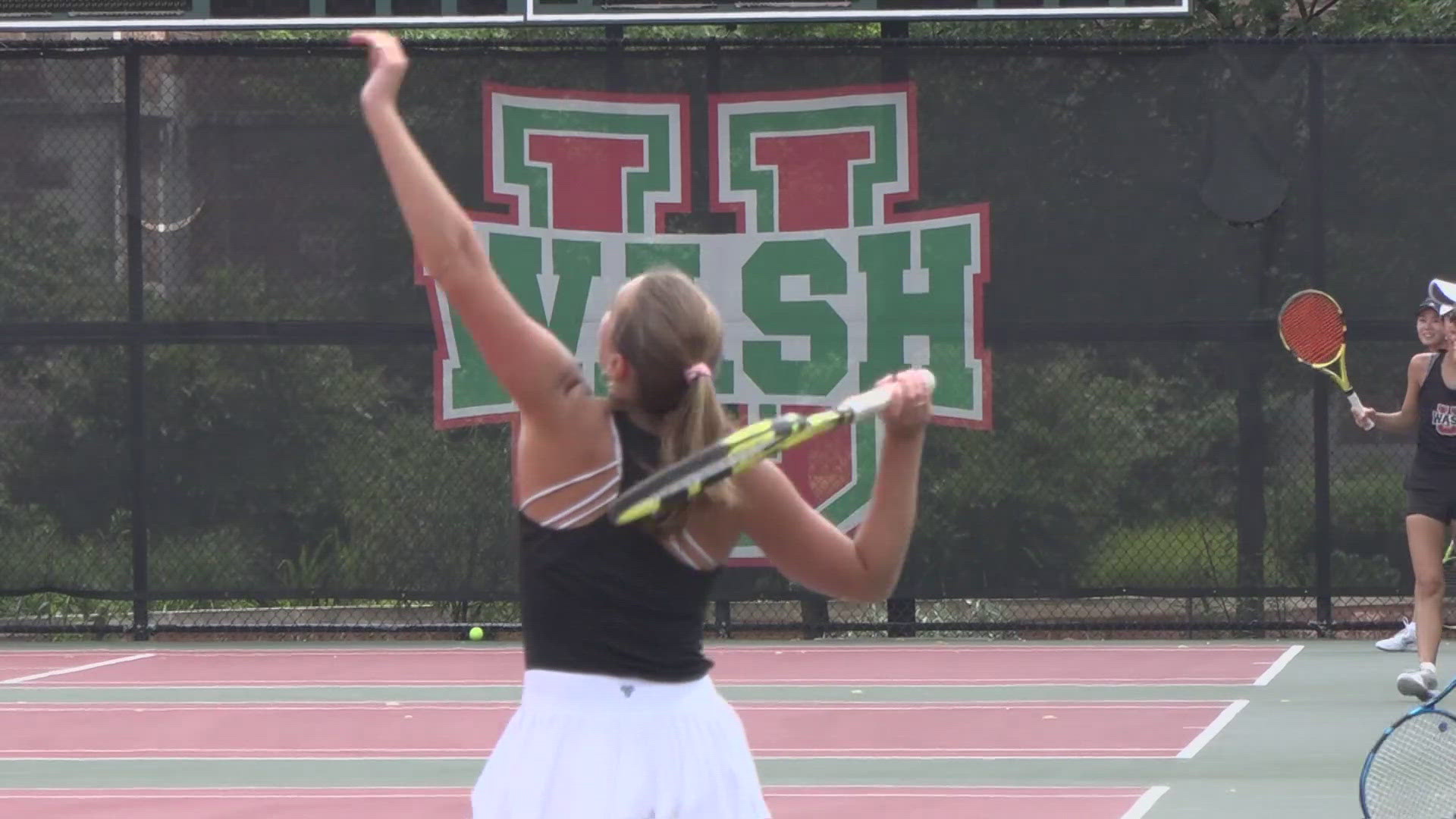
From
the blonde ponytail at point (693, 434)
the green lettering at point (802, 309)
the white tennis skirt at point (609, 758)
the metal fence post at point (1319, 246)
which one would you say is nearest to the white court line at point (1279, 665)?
the metal fence post at point (1319, 246)

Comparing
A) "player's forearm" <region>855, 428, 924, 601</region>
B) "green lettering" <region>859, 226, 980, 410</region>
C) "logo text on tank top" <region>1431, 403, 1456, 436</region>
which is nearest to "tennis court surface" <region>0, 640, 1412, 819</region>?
"logo text on tank top" <region>1431, 403, 1456, 436</region>

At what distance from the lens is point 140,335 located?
1241cm

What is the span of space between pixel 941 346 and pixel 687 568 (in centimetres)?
920

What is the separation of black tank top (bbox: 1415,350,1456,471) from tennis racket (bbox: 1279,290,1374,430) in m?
0.49

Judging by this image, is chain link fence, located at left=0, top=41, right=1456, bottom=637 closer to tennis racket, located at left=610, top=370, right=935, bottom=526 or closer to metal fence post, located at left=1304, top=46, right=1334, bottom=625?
metal fence post, located at left=1304, top=46, right=1334, bottom=625

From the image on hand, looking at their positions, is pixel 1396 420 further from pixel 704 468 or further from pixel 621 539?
pixel 704 468

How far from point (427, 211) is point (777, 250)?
933 cm

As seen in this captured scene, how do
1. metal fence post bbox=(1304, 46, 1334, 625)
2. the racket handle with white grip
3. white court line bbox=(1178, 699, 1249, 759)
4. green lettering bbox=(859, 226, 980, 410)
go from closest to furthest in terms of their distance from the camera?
the racket handle with white grip < white court line bbox=(1178, 699, 1249, 759) < metal fence post bbox=(1304, 46, 1334, 625) < green lettering bbox=(859, 226, 980, 410)

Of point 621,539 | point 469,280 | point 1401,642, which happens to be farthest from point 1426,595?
point 469,280

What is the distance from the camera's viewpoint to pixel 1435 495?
9492 mm

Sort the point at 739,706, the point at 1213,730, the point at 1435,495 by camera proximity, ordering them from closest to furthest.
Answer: the point at 1213,730 → the point at 1435,495 → the point at 739,706

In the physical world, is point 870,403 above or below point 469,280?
below

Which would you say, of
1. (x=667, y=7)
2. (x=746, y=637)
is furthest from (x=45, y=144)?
(x=746, y=637)

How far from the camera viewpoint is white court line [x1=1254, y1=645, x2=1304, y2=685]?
34.6ft
